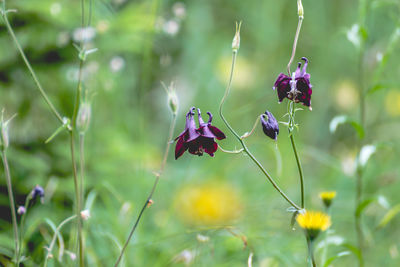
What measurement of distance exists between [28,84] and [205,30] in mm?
1773

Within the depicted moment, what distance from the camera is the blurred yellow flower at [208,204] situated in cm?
243

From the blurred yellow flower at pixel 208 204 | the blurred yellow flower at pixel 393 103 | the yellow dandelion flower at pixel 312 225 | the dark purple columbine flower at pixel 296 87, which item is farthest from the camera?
the blurred yellow flower at pixel 393 103

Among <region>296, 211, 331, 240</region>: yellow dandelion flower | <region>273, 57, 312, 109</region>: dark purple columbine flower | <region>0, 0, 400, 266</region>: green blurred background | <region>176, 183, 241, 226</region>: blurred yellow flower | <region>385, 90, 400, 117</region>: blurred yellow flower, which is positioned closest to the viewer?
<region>273, 57, 312, 109</region>: dark purple columbine flower

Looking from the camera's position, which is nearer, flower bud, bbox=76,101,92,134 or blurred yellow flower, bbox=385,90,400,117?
flower bud, bbox=76,101,92,134

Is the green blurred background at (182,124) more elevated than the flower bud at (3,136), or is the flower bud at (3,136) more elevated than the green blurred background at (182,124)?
the green blurred background at (182,124)

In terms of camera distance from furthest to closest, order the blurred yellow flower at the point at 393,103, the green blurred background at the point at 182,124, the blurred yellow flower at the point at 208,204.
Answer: the blurred yellow flower at the point at 393,103, the blurred yellow flower at the point at 208,204, the green blurred background at the point at 182,124

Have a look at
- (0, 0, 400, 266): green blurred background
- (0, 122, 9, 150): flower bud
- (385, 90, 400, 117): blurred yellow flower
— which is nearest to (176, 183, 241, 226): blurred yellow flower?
(0, 0, 400, 266): green blurred background

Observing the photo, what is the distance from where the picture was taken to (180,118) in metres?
3.29

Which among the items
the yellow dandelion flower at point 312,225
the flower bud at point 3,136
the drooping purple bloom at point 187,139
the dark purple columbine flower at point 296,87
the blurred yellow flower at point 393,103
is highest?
the blurred yellow flower at point 393,103

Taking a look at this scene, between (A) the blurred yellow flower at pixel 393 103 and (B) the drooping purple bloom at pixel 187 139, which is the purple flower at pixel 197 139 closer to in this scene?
(B) the drooping purple bloom at pixel 187 139

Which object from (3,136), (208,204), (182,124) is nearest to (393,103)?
(182,124)

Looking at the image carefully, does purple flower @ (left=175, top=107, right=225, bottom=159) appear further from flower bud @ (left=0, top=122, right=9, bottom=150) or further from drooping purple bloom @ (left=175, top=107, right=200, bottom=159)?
flower bud @ (left=0, top=122, right=9, bottom=150)

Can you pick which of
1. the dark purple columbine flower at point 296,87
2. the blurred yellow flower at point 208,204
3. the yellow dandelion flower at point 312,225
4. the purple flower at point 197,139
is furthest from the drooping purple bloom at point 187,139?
the blurred yellow flower at point 208,204

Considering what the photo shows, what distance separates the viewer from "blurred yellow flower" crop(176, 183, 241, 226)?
243 centimetres
